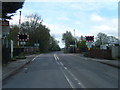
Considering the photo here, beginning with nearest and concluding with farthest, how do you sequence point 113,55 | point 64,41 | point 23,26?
1. point 113,55
2. point 23,26
3. point 64,41

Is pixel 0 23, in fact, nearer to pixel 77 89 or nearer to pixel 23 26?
pixel 77 89

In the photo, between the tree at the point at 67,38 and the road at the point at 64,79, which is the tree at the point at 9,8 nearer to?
the road at the point at 64,79

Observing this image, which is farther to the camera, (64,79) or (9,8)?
(9,8)

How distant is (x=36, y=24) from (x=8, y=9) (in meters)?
63.2

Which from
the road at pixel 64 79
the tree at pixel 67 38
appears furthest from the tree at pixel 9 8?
the tree at pixel 67 38

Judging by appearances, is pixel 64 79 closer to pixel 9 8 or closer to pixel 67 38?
pixel 9 8

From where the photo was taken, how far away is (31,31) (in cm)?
8125

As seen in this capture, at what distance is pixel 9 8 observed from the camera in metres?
19.2

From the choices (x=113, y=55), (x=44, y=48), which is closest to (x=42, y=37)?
(x=44, y=48)

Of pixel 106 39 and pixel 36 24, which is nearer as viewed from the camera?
pixel 36 24

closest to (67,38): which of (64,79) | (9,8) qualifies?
(9,8)

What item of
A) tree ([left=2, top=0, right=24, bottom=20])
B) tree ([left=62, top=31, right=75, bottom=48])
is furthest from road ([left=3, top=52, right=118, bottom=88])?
tree ([left=62, top=31, right=75, bottom=48])

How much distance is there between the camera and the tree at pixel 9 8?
18.5 m

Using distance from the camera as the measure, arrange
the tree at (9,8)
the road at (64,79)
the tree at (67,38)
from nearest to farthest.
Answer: the road at (64,79) → the tree at (9,8) → the tree at (67,38)
